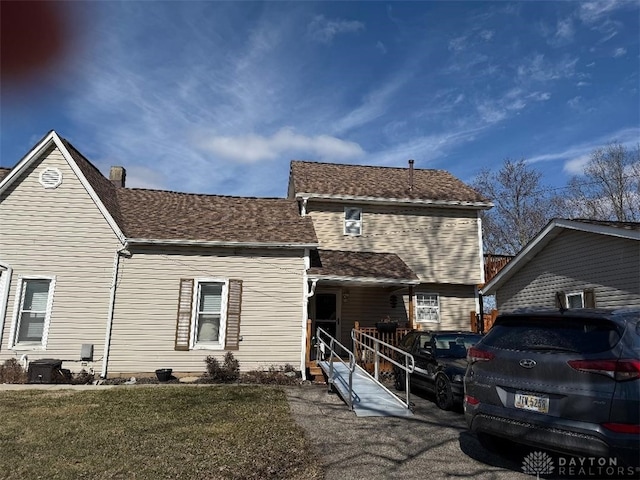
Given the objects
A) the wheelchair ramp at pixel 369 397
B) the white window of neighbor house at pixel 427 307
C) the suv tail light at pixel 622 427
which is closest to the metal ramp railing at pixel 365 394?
the wheelchair ramp at pixel 369 397

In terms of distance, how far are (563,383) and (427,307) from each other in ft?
44.8

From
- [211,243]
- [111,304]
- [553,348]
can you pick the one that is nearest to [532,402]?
[553,348]

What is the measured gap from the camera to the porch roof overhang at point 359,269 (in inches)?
545

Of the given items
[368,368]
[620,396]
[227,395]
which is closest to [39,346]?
[227,395]

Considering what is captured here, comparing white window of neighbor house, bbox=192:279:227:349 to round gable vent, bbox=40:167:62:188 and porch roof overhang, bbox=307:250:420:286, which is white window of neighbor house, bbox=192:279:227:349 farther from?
round gable vent, bbox=40:167:62:188

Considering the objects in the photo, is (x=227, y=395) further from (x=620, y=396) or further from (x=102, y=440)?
(x=620, y=396)

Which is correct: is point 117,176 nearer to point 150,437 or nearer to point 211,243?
point 211,243

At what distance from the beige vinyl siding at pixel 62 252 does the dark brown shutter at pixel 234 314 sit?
3393mm

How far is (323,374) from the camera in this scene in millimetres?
12062

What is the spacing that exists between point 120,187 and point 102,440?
13.1 metres

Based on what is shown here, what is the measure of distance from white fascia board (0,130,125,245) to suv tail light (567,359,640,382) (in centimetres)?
1166

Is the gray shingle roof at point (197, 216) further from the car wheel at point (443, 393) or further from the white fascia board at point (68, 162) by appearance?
the car wheel at point (443, 393)

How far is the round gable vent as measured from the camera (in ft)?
41.4

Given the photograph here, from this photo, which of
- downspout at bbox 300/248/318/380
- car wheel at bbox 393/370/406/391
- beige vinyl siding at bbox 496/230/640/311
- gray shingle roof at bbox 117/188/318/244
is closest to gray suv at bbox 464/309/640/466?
car wheel at bbox 393/370/406/391
